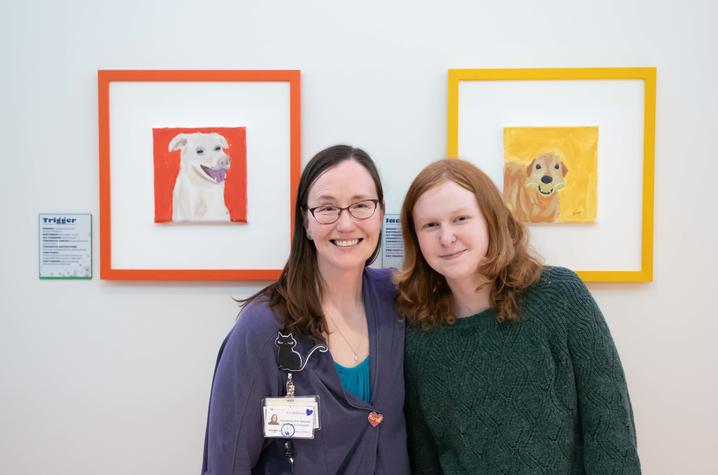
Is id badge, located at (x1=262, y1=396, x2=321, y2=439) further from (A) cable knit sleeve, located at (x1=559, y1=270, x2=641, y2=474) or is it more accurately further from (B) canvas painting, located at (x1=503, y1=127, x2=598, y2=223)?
(B) canvas painting, located at (x1=503, y1=127, x2=598, y2=223)

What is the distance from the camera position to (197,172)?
66.7 inches

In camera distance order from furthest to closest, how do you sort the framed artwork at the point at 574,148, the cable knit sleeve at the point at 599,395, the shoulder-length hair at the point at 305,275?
the framed artwork at the point at 574,148 < the shoulder-length hair at the point at 305,275 < the cable knit sleeve at the point at 599,395

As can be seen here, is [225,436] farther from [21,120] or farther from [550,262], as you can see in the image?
[21,120]

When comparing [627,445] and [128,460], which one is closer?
[627,445]

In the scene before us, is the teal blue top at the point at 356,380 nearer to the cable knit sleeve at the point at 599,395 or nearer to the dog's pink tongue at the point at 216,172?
the cable knit sleeve at the point at 599,395

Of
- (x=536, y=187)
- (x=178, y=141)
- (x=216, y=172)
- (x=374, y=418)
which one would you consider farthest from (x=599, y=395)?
(x=178, y=141)

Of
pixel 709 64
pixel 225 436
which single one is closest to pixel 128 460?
pixel 225 436

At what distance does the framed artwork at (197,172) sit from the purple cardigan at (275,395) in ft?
1.36

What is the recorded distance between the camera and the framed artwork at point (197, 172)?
1.68 m

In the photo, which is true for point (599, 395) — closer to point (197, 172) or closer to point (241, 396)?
point (241, 396)

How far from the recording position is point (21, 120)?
175 centimetres

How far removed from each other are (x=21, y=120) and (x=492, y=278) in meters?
1.78

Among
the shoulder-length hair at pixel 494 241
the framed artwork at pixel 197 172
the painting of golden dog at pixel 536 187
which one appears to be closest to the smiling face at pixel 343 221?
the shoulder-length hair at pixel 494 241

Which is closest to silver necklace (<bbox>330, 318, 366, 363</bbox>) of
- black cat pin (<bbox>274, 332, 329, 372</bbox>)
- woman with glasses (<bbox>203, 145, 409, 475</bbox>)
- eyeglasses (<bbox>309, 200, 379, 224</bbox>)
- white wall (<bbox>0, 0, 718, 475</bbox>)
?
woman with glasses (<bbox>203, 145, 409, 475</bbox>)
